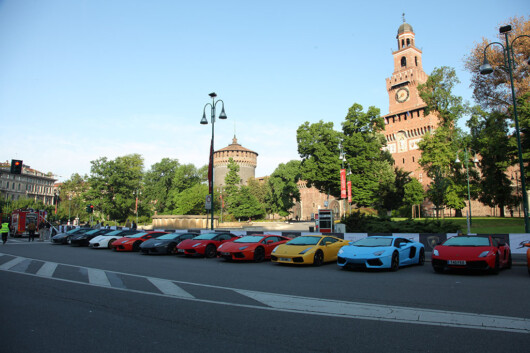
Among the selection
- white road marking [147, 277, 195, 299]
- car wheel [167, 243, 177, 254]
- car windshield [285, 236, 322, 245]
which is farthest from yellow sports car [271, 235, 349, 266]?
car wheel [167, 243, 177, 254]

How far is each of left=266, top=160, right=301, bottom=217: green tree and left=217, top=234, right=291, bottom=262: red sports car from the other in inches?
2281

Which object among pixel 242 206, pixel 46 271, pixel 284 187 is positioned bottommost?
pixel 46 271

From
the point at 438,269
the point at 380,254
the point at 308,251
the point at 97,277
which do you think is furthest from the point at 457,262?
the point at 97,277

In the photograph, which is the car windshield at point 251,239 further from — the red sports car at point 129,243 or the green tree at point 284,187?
the green tree at point 284,187

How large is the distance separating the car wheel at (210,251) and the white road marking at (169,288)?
688 centimetres

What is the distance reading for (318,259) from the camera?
13094 millimetres

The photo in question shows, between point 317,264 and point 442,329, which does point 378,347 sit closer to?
point 442,329

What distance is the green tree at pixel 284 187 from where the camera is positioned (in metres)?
73.8

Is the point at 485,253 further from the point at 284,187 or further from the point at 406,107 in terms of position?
the point at 406,107

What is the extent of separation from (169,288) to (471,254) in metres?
8.38

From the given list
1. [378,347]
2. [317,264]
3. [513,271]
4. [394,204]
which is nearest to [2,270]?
[317,264]

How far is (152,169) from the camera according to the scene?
82.3 m

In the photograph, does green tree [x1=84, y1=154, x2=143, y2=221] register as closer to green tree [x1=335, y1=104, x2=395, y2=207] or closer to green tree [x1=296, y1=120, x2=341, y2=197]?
green tree [x1=296, y1=120, x2=341, y2=197]

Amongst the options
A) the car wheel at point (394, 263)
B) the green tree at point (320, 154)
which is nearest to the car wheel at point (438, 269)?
the car wheel at point (394, 263)
